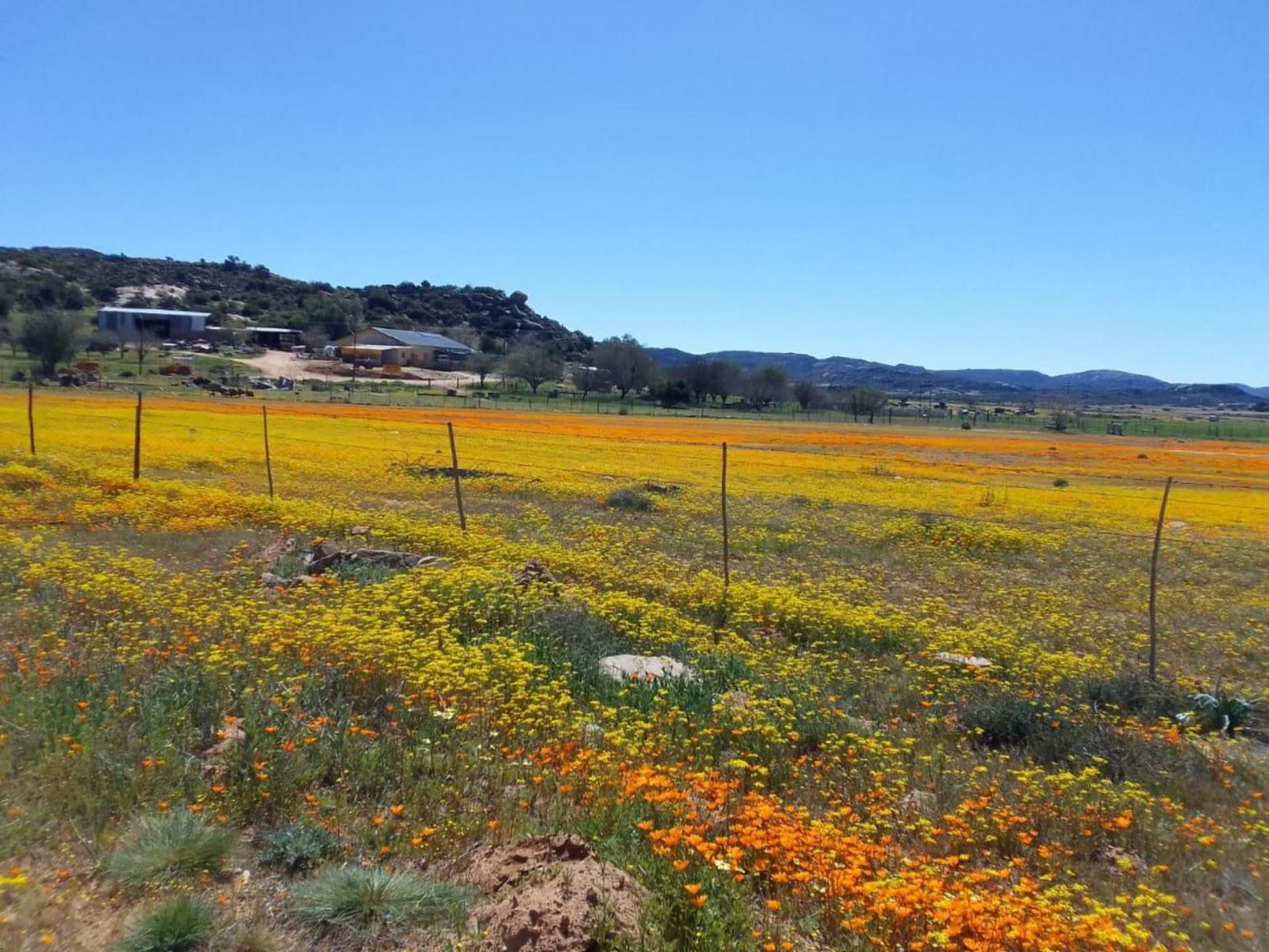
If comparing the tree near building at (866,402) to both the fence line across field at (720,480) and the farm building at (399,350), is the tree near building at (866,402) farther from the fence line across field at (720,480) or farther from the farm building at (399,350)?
the fence line across field at (720,480)

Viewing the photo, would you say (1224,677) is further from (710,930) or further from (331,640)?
(331,640)

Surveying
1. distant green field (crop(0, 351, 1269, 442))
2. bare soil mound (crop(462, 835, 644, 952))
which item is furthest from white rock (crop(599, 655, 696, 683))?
distant green field (crop(0, 351, 1269, 442))

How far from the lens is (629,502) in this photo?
71.7 feet

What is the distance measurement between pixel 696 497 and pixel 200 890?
2069 centimetres

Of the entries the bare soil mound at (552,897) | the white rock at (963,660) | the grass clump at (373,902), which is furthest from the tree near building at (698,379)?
the grass clump at (373,902)

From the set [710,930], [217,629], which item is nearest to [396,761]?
[710,930]

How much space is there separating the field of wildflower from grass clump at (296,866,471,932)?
0.03 meters

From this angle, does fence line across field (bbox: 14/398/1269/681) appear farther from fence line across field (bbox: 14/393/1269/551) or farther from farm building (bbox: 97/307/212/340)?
farm building (bbox: 97/307/212/340)

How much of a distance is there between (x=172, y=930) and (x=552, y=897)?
1.65 m

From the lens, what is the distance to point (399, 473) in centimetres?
2539

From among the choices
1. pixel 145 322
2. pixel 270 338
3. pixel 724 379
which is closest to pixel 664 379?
pixel 724 379

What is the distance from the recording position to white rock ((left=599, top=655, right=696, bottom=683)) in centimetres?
860

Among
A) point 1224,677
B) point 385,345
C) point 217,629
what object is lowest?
point 1224,677

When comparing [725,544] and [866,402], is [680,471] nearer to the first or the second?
[725,544]
